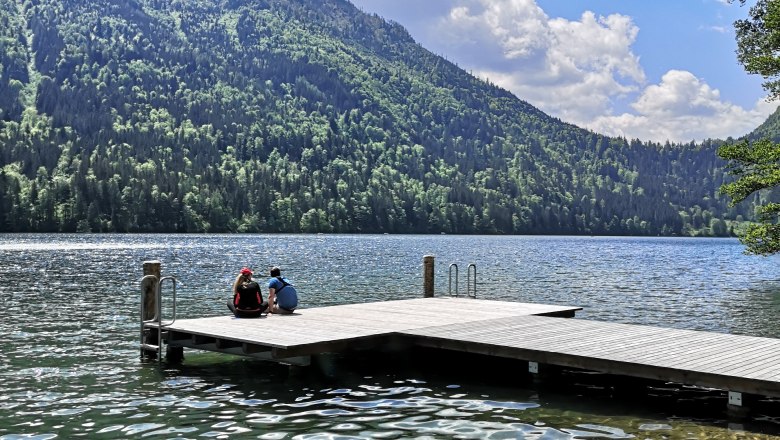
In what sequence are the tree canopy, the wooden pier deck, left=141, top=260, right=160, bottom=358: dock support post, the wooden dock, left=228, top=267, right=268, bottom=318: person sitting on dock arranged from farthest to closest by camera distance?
the tree canopy → left=228, top=267, right=268, bottom=318: person sitting on dock → left=141, top=260, right=160, bottom=358: dock support post → the wooden dock → the wooden pier deck

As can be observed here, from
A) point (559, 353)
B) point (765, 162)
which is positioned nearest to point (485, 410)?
point (559, 353)

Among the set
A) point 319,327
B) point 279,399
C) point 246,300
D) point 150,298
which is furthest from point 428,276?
→ point 279,399

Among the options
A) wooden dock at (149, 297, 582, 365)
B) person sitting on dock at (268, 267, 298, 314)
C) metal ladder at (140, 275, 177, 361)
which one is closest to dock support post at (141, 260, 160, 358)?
metal ladder at (140, 275, 177, 361)

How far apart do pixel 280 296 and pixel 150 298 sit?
3.96m

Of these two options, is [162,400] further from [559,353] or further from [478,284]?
[478,284]

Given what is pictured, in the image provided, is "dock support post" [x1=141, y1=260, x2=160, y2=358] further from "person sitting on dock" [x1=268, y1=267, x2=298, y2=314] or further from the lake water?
"person sitting on dock" [x1=268, y1=267, x2=298, y2=314]

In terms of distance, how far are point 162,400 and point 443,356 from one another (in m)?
7.47

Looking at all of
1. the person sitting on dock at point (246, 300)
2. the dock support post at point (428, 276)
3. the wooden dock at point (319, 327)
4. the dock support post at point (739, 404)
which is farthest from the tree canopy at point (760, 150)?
the person sitting on dock at point (246, 300)

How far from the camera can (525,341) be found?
18.5 meters

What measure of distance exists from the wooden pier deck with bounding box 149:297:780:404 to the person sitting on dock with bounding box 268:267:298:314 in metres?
0.55

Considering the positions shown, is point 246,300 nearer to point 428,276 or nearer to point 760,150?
point 428,276

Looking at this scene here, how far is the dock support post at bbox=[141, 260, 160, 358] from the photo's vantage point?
68.9 feet

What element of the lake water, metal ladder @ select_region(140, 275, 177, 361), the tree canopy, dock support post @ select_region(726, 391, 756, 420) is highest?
the tree canopy

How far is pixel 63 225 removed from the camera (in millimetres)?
179625
